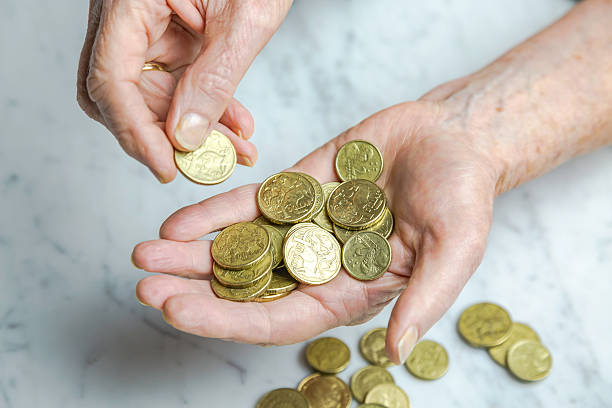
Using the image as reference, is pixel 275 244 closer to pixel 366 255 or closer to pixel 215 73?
pixel 366 255

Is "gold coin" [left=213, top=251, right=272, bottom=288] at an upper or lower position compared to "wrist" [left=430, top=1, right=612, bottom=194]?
upper

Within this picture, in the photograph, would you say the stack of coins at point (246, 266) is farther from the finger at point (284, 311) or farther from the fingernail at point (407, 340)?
the fingernail at point (407, 340)

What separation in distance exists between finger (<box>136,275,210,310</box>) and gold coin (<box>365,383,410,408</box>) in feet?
2.44

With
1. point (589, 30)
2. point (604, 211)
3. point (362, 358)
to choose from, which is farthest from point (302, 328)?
point (589, 30)

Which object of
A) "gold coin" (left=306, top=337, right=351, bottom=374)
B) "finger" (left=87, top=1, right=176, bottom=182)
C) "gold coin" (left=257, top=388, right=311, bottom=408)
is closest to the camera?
"finger" (left=87, top=1, right=176, bottom=182)

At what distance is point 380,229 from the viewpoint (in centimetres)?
184

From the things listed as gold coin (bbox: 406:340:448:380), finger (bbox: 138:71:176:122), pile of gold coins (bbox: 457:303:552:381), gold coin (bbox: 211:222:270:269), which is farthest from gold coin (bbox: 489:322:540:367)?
finger (bbox: 138:71:176:122)

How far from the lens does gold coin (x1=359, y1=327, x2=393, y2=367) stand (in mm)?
2045

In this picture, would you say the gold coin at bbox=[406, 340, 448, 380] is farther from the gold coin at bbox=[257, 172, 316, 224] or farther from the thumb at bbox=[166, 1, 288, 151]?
the thumb at bbox=[166, 1, 288, 151]

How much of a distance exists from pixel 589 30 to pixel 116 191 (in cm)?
197

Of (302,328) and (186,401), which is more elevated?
(302,328)

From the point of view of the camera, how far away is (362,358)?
6.88ft

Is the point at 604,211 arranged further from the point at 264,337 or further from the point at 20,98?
the point at 20,98

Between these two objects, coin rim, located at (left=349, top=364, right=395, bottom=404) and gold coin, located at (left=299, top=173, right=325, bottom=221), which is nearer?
gold coin, located at (left=299, top=173, right=325, bottom=221)
